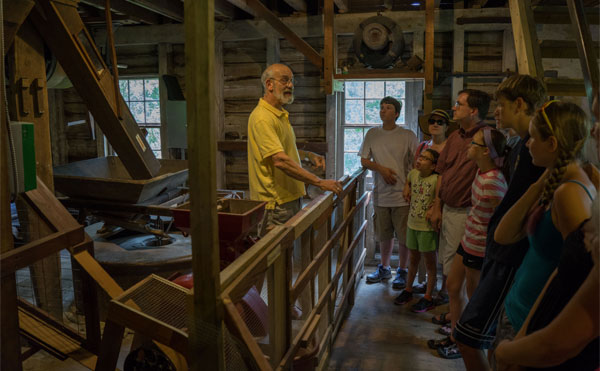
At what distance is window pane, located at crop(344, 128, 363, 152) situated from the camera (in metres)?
6.75

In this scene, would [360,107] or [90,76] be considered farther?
[360,107]

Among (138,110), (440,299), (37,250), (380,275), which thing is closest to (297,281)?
(37,250)

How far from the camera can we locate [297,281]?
256 cm

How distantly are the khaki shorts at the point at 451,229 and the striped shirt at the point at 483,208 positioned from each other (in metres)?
0.52

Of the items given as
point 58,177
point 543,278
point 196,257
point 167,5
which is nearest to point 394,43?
point 167,5

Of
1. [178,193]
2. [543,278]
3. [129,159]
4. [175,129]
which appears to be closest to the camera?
[543,278]

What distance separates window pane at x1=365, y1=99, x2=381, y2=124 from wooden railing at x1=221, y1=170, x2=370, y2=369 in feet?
7.81

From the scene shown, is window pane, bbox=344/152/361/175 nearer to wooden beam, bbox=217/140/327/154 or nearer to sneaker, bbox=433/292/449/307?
wooden beam, bbox=217/140/327/154

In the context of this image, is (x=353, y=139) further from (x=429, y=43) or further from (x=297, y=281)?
(x=297, y=281)

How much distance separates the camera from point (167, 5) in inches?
222

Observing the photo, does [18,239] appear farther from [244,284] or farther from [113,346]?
[244,284]

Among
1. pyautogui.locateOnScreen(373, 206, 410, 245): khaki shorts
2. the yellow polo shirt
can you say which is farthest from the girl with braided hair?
pyautogui.locateOnScreen(373, 206, 410, 245): khaki shorts

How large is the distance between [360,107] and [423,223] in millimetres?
2835

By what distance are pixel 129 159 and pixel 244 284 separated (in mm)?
3066
